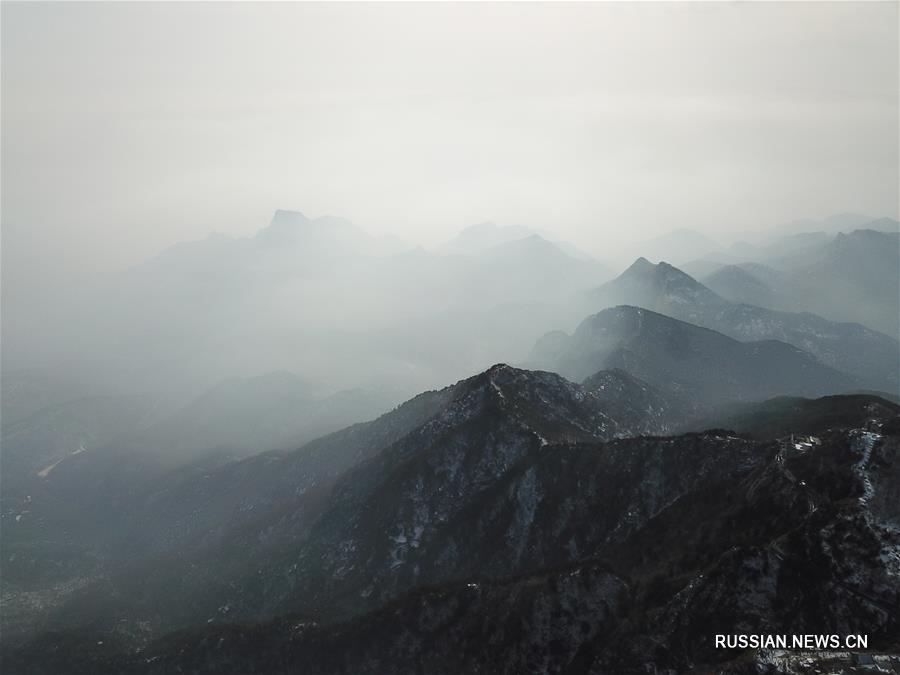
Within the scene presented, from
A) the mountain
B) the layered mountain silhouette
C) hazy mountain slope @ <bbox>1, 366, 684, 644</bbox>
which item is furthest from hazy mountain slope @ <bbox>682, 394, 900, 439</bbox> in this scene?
hazy mountain slope @ <bbox>1, 366, 684, 644</bbox>

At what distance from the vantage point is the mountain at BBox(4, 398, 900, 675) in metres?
81.6

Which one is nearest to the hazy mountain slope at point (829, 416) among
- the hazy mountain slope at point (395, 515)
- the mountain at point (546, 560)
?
the mountain at point (546, 560)

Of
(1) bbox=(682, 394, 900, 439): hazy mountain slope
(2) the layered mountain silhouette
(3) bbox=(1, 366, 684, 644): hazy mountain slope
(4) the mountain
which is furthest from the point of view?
(3) bbox=(1, 366, 684, 644): hazy mountain slope

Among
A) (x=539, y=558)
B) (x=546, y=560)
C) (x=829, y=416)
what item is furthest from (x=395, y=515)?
(x=829, y=416)

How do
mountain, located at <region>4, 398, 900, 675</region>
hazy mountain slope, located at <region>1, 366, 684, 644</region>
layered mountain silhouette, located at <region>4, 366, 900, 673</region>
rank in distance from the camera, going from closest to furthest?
mountain, located at <region>4, 398, 900, 675</region> < layered mountain silhouette, located at <region>4, 366, 900, 673</region> < hazy mountain slope, located at <region>1, 366, 684, 644</region>

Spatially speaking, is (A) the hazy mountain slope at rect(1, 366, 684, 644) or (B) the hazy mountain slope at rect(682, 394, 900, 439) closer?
(B) the hazy mountain slope at rect(682, 394, 900, 439)

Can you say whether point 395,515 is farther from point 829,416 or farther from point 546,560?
point 829,416

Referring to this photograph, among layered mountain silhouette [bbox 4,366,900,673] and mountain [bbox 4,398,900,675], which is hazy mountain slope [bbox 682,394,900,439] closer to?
layered mountain silhouette [bbox 4,366,900,673]

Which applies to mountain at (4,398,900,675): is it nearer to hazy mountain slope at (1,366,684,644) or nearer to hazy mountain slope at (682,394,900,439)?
hazy mountain slope at (1,366,684,644)

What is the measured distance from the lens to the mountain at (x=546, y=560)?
81625mm

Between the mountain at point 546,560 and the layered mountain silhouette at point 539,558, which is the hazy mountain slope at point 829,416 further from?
the mountain at point 546,560

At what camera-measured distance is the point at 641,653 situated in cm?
8606

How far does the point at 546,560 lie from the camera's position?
131625 millimetres

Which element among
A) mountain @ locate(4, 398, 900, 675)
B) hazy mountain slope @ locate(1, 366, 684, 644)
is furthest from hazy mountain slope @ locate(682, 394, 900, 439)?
hazy mountain slope @ locate(1, 366, 684, 644)
